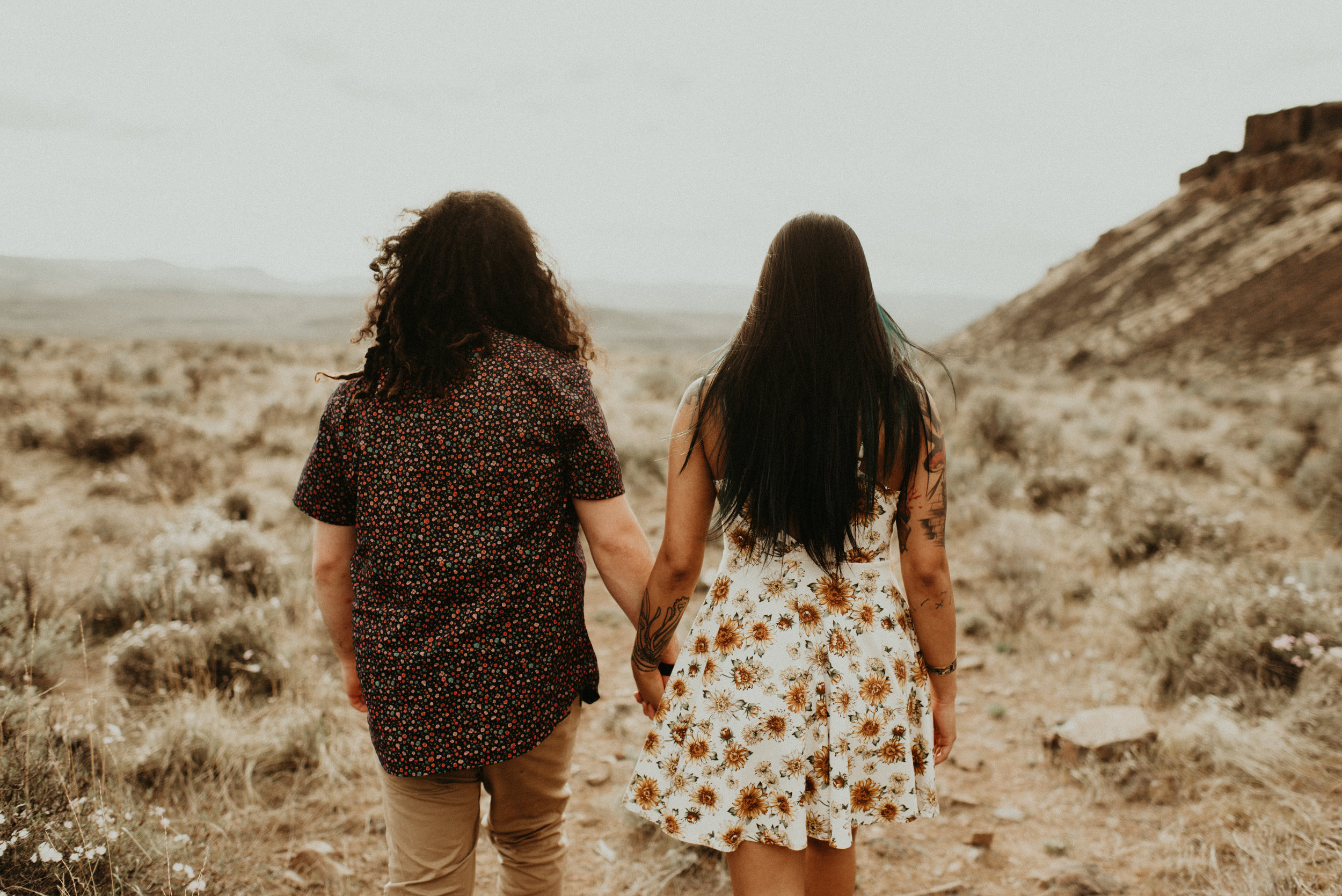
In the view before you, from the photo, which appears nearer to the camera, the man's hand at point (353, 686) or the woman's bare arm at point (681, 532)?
the woman's bare arm at point (681, 532)

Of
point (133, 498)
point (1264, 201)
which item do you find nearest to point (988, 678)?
point (133, 498)

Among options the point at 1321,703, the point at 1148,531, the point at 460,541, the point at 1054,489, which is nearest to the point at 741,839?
the point at 460,541

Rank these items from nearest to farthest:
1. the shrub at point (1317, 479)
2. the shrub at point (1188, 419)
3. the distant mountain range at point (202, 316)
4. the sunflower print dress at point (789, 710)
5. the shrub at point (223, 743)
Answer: the sunflower print dress at point (789, 710)
the shrub at point (223, 743)
the shrub at point (1317, 479)
the shrub at point (1188, 419)
the distant mountain range at point (202, 316)

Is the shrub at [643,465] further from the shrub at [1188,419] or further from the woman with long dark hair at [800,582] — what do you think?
the shrub at [1188,419]

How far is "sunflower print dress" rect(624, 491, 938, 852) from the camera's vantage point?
1814 millimetres

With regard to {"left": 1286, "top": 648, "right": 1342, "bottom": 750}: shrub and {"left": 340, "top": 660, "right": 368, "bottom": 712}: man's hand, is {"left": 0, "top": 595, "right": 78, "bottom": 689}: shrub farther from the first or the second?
{"left": 1286, "top": 648, "right": 1342, "bottom": 750}: shrub

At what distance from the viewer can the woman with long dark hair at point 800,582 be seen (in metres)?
1.77

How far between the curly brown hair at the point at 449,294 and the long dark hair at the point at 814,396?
1.80 ft

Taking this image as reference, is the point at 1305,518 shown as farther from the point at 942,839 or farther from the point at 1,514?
the point at 1,514

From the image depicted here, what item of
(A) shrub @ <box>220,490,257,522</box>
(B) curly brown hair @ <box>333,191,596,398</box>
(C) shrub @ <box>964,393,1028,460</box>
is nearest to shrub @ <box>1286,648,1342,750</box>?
(B) curly brown hair @ <box>333,191,596,398</box>

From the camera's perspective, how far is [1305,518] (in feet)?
23.8

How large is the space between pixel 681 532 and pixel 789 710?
505 millimetres

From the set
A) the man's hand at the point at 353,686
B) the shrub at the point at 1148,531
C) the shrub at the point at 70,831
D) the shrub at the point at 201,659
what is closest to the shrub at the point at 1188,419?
the shrub at the point at 1148,531

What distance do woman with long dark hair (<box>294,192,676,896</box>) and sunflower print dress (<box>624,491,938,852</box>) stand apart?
270mm
